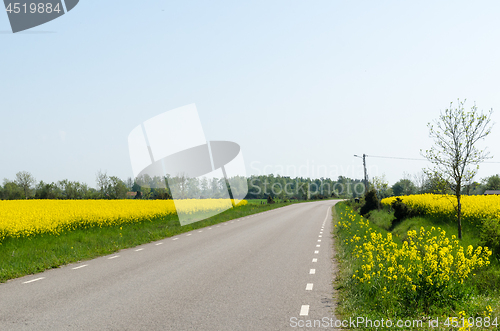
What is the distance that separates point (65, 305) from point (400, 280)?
6.14 meters

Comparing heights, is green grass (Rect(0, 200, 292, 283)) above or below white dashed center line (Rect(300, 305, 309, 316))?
above

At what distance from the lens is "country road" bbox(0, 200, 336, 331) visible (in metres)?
5.70

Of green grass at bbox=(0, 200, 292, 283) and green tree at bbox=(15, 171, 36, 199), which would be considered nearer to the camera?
green grass at bbox=(0, 200, 292, 283)

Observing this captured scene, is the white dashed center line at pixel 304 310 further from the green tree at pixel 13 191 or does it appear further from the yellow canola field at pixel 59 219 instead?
the green tree at pixel 13 191

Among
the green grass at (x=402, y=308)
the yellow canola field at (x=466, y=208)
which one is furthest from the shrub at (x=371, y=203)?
the green grass at (x=402, y=308)

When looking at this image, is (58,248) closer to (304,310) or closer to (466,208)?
(304,310)

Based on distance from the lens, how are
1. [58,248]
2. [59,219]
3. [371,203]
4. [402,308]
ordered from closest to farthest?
[402,308] < [58,248] < [59,219] < [371,203]

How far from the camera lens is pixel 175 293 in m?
7.29

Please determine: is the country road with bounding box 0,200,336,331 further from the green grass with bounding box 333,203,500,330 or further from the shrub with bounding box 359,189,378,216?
the shrub with bounding box 359,189,378,216

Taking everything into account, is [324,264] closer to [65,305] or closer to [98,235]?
[65,305]

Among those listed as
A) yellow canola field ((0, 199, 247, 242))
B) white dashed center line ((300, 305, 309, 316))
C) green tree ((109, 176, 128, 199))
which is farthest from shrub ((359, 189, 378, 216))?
green tree ((109, 176, 128, 199))

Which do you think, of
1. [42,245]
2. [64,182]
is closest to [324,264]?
[42,245]

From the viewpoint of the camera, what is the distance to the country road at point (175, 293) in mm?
5695

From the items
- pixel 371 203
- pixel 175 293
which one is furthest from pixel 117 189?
pixel 175 293
